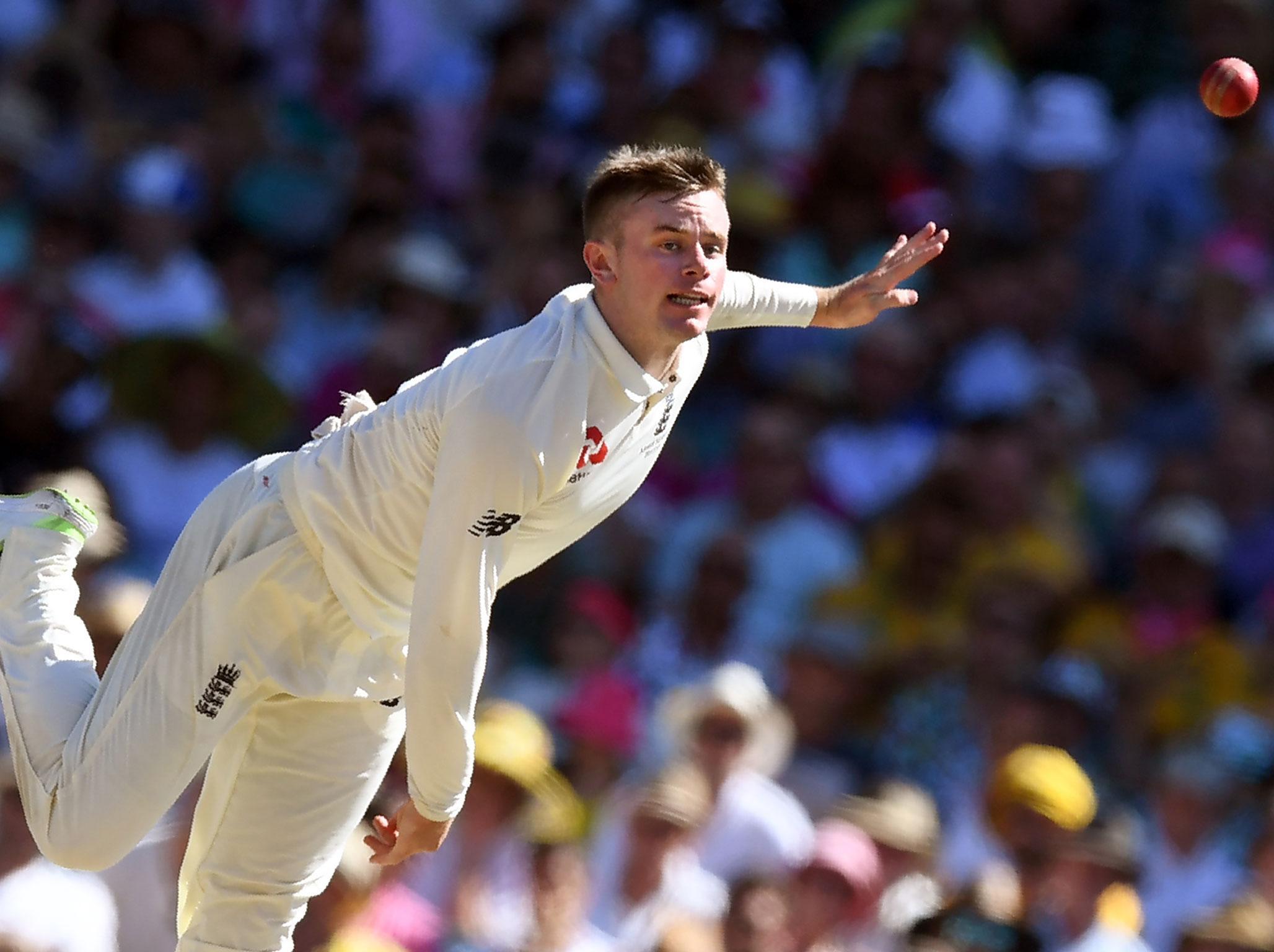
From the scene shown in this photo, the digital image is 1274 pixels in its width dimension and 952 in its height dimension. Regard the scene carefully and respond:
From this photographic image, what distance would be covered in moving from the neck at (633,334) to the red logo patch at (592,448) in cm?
A: 18

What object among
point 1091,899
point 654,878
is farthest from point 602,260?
point 1091,899

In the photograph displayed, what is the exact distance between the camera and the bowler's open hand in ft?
16.4

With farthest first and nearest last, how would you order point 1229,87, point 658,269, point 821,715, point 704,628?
point 704,628, point 821,715, point 1229,87, point 658,269

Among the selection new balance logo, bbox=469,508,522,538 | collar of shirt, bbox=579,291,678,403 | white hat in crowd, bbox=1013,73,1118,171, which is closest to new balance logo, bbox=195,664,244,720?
new balance logo, bbox=469,508,522,538

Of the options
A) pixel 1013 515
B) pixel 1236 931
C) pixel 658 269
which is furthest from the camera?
pixel 1013 515

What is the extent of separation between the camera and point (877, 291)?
16.6ft

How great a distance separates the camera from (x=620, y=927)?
6254 mm

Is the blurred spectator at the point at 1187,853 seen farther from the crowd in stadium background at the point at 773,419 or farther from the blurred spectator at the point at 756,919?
the blurred spectator at the point at 756,919

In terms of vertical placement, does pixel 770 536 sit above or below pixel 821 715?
above

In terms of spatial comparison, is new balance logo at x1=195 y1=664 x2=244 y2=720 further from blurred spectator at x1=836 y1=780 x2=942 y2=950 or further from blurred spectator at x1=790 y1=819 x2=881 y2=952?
blurred spectator at x1=836 y1=780 x2=942 y2=950

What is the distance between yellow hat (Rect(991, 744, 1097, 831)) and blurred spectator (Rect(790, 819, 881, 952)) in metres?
0.49

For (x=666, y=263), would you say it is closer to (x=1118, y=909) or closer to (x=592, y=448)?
(x=592, y=448)

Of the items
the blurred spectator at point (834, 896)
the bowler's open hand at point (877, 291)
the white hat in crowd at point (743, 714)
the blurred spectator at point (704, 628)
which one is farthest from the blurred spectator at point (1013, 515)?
the bowler's open hand at point (877, 291)

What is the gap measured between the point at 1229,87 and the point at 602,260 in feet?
6.31
